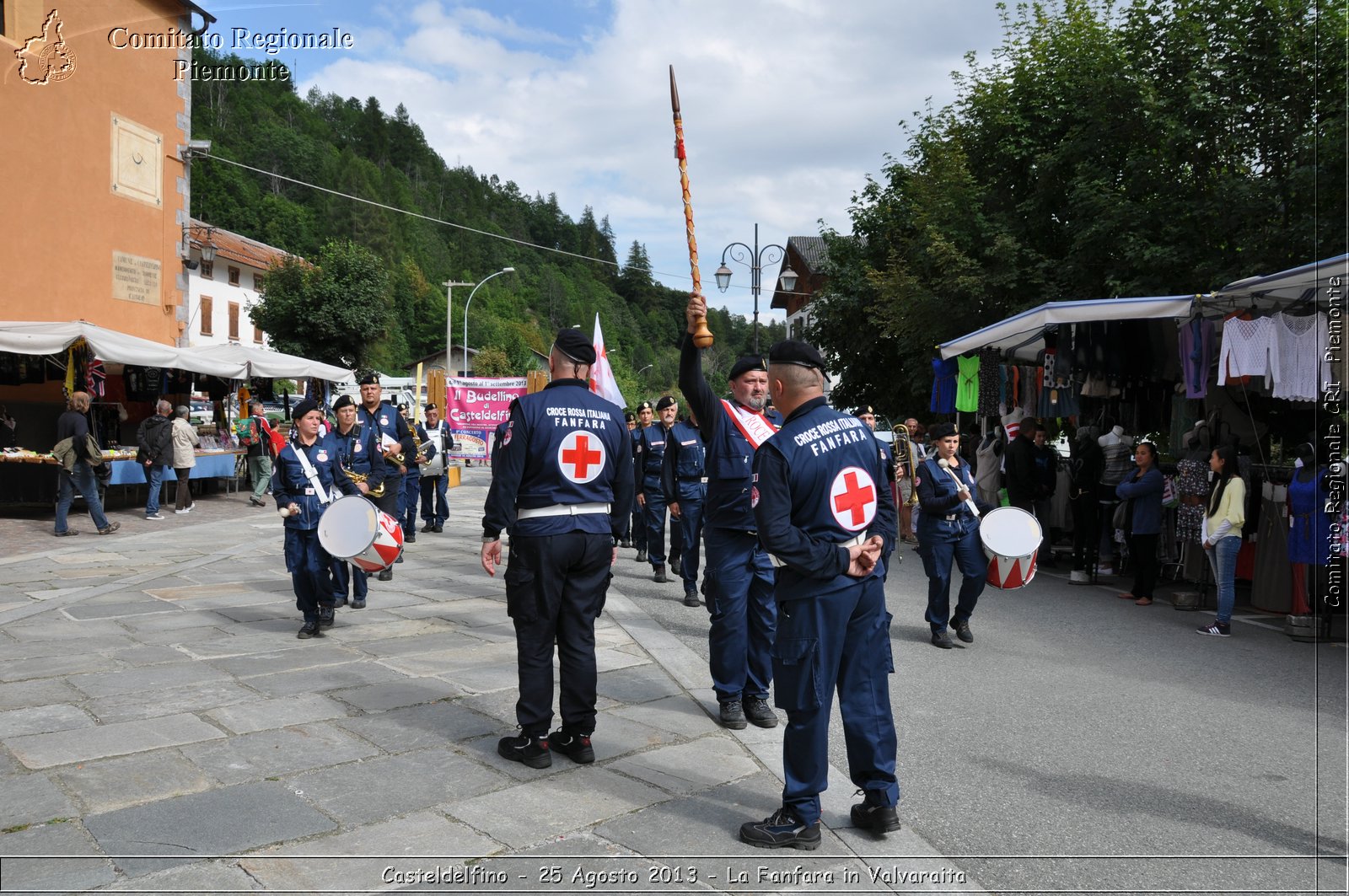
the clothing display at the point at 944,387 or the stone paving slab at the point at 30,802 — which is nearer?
the stone paving slab at the point at 30,802

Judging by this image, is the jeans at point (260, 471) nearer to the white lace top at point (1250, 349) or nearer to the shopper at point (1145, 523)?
the shopper at point (1145, 523)

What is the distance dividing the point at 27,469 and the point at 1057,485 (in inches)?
576

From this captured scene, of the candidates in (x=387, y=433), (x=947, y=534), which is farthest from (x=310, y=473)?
(x=947, y=534)

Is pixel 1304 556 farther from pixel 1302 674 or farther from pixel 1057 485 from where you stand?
pixel 1057 485

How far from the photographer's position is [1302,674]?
737 centimetres

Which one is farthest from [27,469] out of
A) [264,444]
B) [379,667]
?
[379,667]

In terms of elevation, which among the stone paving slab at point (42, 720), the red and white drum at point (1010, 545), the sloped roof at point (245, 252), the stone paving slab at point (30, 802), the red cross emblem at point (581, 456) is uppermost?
the sloped roof at point (245, 252)

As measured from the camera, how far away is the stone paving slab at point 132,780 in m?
4.06

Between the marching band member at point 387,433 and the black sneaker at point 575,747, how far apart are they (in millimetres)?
4737

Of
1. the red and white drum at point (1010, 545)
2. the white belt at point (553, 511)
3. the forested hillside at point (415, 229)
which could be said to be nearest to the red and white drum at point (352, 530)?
the white belt at point (553, 511)

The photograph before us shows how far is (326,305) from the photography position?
39750 mm

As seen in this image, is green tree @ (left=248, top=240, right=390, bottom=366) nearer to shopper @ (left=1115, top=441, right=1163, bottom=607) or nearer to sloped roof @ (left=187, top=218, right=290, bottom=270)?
sloped roof @ (left=187, top=218, right=290, bottom=270)

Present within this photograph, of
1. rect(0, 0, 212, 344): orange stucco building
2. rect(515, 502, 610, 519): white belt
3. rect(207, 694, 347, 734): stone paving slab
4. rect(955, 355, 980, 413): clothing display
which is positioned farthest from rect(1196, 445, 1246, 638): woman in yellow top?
rect(0, 0, 212, 344): orange stucco building

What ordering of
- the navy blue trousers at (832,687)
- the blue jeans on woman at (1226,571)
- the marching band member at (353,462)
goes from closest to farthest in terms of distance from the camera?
the navy blue trousers at (832,687)
the marching band member at (353,462)
the blue jeans on woman at (1226,571)
